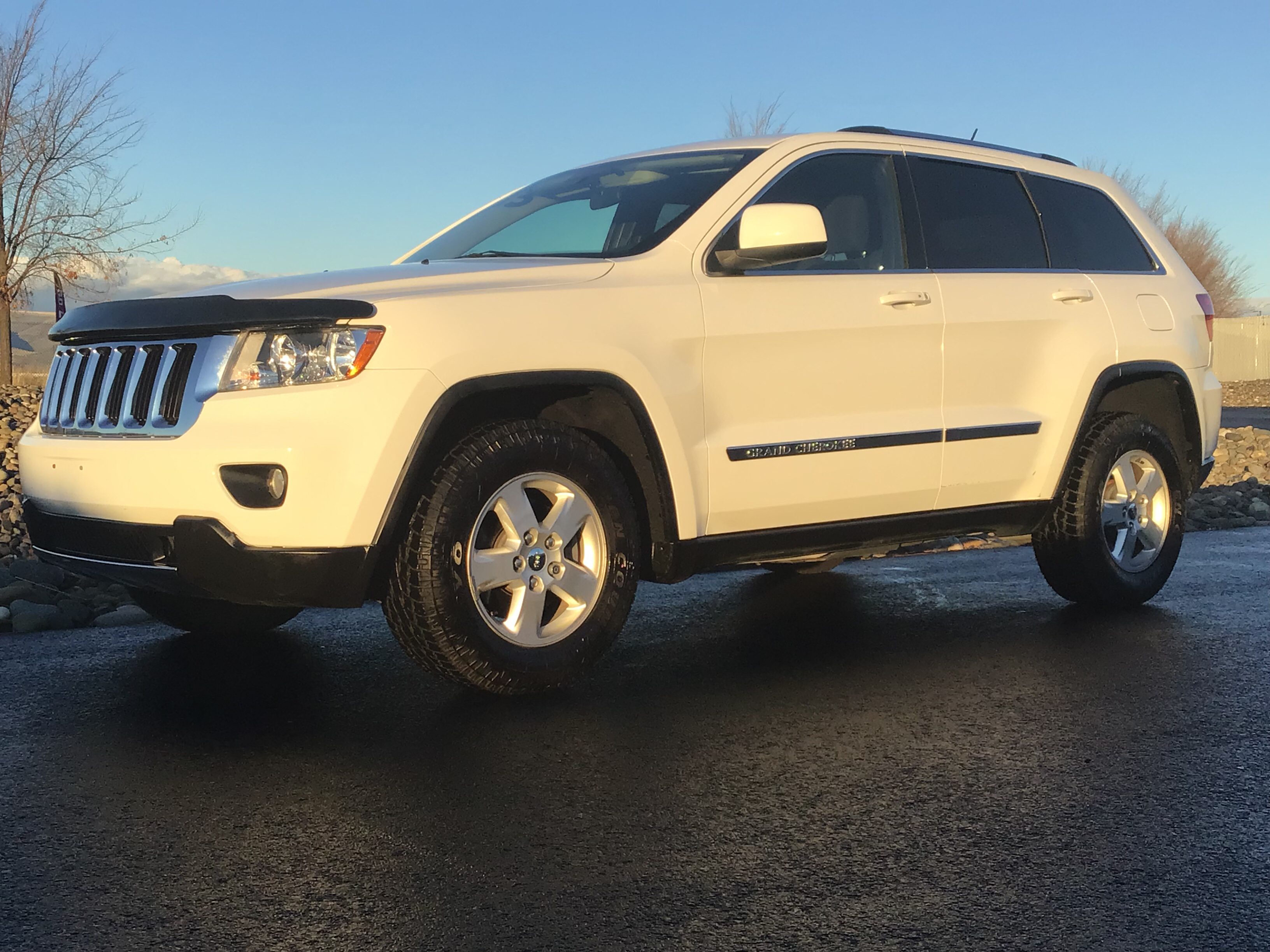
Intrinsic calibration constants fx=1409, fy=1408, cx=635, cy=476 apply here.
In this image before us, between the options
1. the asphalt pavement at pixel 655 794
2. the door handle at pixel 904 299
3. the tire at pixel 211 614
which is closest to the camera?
the asphalt pavement at pixel 655 794

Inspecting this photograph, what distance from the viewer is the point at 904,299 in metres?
5.46

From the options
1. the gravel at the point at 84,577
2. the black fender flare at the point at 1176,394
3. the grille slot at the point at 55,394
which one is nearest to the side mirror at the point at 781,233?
the black fender flare at the point at 1176,394

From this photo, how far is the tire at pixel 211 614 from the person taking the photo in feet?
18.2

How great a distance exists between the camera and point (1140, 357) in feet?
21.1

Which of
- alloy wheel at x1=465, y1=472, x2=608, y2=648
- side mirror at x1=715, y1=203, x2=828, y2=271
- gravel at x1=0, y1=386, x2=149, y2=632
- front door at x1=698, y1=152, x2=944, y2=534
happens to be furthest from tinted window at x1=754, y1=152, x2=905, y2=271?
gravel at x1=0, y1=386, x2=149, y2=632

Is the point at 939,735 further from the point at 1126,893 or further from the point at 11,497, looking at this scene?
the point at 11,497

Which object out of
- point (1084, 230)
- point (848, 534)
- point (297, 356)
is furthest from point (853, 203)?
point (297, 356)

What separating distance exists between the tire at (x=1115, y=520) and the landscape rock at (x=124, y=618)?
160 inches

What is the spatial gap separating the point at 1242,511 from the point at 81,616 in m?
9.89

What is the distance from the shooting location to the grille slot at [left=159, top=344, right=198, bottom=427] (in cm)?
425

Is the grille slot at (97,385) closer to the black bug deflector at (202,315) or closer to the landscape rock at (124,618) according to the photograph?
the black bug deflector at (202,315)

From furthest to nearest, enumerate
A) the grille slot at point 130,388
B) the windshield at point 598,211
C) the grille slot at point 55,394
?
the windshield at point 598,211 → the grille slot at point 55,394 → the grille slot at point 130,388

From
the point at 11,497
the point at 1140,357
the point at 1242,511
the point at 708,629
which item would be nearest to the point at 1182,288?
the point at 1140,357

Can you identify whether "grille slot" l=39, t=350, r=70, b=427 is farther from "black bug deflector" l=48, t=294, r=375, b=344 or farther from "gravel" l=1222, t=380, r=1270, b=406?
"gravel" l=1222, t=380, r=1270, b=406
